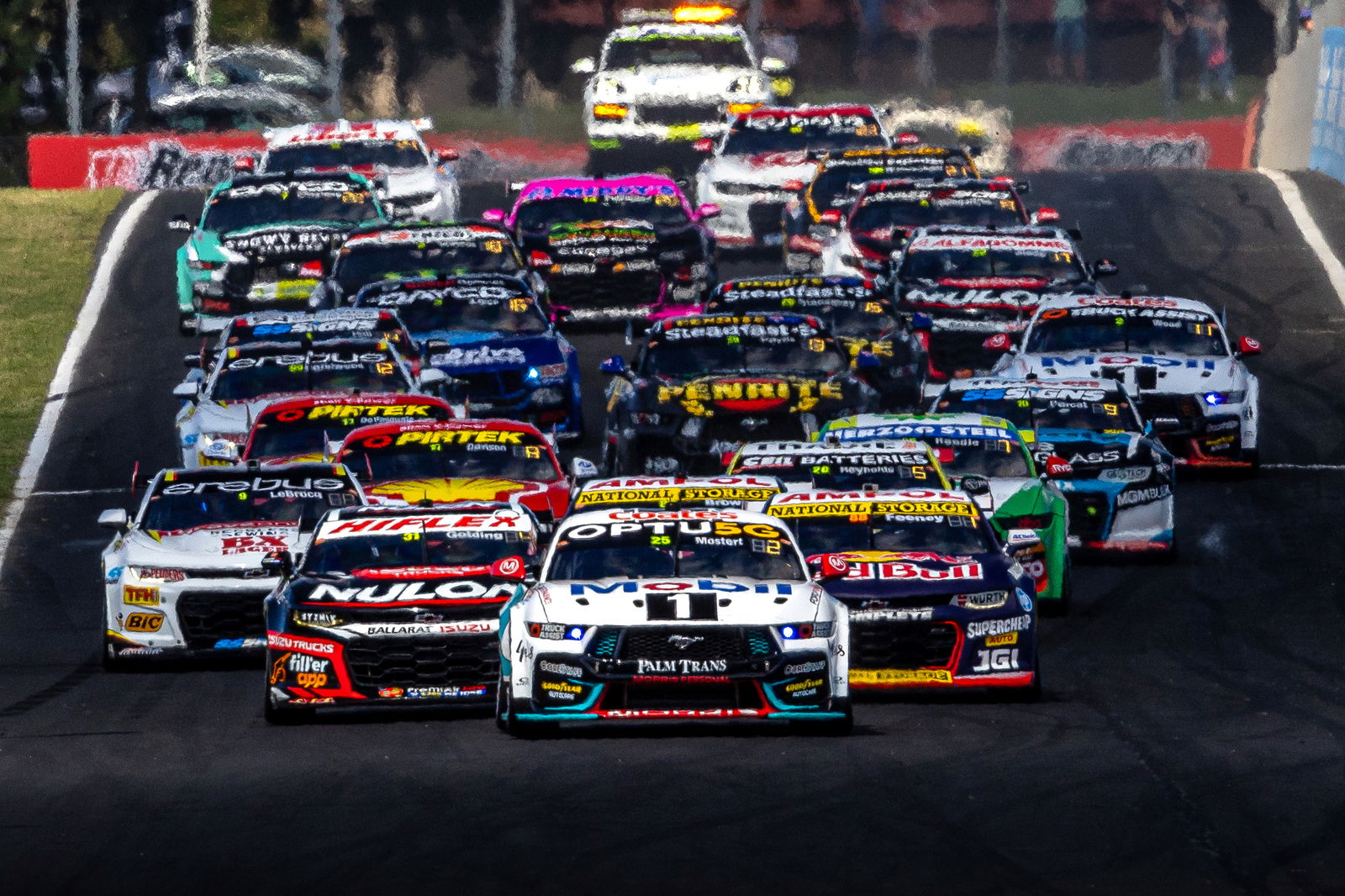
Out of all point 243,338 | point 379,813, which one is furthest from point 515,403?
point 379,813

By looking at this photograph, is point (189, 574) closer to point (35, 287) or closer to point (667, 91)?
point (35, 287)

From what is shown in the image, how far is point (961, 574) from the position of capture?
1478cm

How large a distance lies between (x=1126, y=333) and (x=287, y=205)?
416 inches

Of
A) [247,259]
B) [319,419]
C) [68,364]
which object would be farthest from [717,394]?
[68,364]

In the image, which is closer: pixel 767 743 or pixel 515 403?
pixel 767 743

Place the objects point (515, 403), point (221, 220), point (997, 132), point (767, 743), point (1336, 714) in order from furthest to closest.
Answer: point (997, 132) < point (221, 220) < point (515, 403) < point (1336, 714) < point (767, 743)

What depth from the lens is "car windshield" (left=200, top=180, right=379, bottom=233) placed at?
30.5 meters

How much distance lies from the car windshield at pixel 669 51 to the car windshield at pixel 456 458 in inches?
734

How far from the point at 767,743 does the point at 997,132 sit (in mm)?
31621

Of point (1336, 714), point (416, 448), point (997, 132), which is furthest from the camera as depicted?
point (997, 132)

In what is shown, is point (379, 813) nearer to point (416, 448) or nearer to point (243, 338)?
point (416, 448)

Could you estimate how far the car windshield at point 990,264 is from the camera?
90.6 feet

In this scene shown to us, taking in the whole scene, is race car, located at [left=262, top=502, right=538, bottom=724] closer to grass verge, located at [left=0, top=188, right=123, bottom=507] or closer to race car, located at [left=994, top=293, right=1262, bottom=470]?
race car, located at [left=994, top=293, right=1262, bottom=470]

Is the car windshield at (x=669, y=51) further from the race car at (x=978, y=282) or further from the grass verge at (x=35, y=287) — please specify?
the race car at (x=978, y=282)
